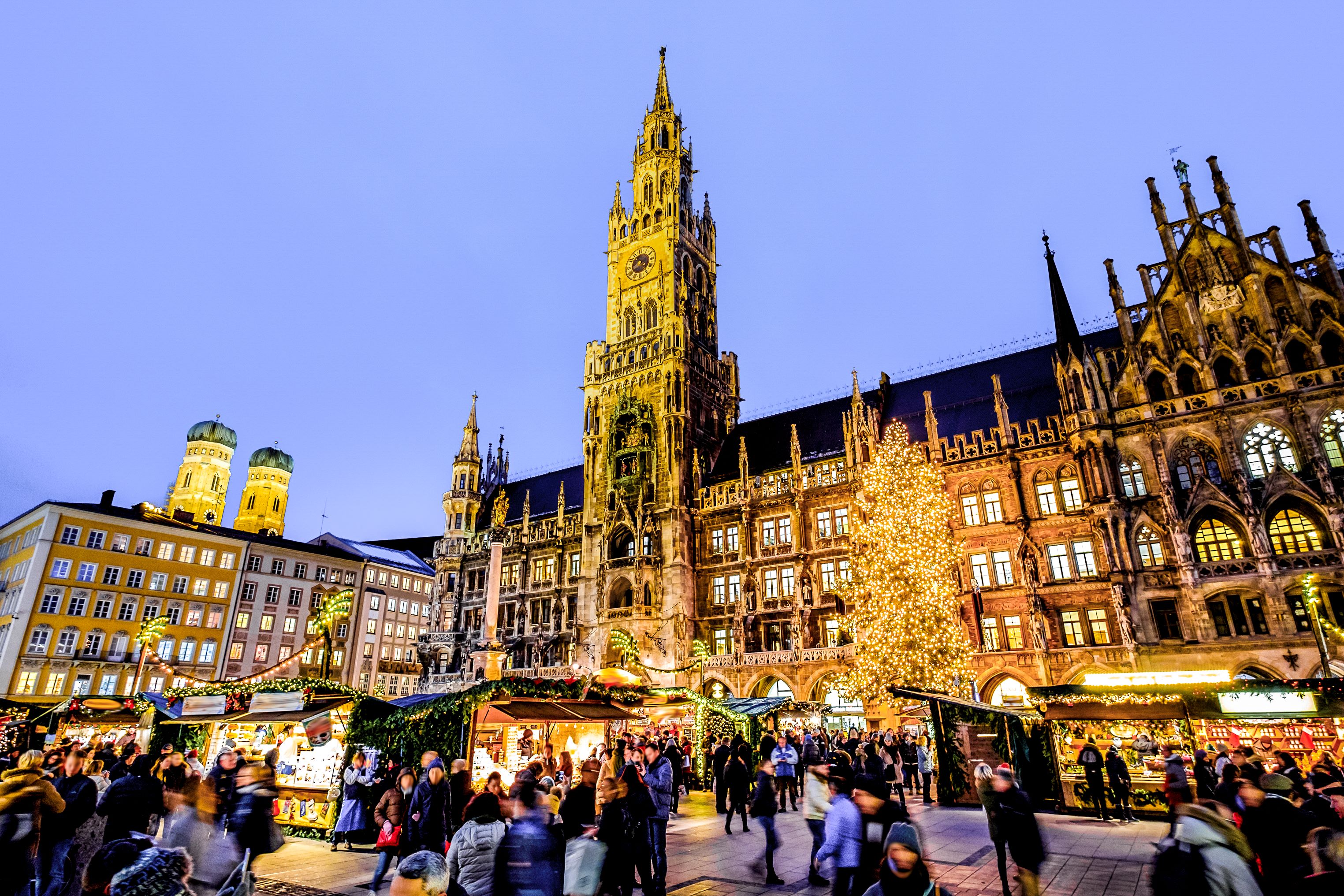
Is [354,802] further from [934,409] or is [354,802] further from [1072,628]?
[934,409]

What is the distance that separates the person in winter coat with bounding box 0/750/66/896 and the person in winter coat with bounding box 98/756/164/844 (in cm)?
92

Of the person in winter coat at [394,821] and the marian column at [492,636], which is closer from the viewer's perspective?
the person in winter coat at [394,821]

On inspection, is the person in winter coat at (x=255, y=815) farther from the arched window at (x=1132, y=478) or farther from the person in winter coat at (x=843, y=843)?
the arched window at (x=1132, y=478)

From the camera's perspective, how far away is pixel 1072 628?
32.1m

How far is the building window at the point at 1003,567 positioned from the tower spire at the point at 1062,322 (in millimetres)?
10286

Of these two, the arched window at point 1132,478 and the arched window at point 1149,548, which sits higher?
the arched window at point 1132,478

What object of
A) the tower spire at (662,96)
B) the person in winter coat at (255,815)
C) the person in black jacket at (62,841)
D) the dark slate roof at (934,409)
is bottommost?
the person in black jacket at (62,841)

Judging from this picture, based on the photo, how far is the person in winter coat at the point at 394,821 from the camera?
9.91 metres

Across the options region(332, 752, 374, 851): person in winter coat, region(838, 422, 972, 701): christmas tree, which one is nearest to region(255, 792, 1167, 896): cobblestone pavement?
region(332, 752, 374, 851): person in winter coat

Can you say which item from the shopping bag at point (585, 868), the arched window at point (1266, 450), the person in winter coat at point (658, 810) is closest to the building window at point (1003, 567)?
the arched window at point (1266, 450)

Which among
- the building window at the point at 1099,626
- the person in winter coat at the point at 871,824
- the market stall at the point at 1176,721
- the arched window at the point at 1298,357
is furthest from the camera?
the building window at the point at 1099,626

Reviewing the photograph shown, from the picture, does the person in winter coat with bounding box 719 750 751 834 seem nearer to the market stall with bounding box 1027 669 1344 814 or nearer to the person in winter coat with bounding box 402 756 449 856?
the person in winter coat with bounding box 402 756 449 856

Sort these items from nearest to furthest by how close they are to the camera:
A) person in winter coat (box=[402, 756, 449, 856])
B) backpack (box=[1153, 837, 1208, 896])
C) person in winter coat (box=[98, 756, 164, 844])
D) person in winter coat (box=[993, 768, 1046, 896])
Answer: backpack (box=[1153, 837, 1208, 896]), person in winter coat (box=[993, 768, 1046, 896]), person in winter coat (box=[98, 756, 164, 844]), person in winter coat (box=[402, 756, 449, 856])

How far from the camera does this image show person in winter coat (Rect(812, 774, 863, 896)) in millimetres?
7090
